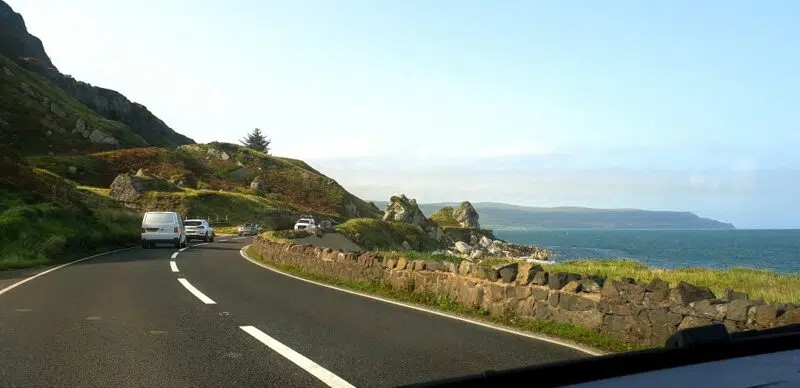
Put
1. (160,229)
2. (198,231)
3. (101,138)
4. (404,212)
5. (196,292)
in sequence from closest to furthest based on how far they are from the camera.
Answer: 1. (196,292)
2. (160,229)
3. (198,231)
4. (404,212)
5. (101,138)

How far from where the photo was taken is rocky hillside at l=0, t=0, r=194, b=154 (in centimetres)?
10600

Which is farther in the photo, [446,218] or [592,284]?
[446,218]

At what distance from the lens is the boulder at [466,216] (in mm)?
127062

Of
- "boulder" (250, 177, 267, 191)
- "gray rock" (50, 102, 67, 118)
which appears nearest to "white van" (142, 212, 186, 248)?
"boulder" (250, 177, 267, 191)

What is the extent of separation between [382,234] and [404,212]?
30.0m

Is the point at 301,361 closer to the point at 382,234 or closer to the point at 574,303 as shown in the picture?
the point at 574,303

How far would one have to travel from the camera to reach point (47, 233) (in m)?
27.9

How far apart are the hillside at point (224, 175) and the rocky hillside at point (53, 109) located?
1516 centimetres

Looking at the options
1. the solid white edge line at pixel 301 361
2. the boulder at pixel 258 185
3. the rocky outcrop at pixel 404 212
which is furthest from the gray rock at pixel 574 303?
the boulder at pixel 258 185

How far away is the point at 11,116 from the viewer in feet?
349

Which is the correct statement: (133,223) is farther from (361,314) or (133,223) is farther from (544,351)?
(544,351)

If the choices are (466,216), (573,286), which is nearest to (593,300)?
(573,286)

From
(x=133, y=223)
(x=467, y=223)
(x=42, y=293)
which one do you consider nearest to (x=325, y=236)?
(x=133, y=223)

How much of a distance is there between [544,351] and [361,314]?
3.83 m
